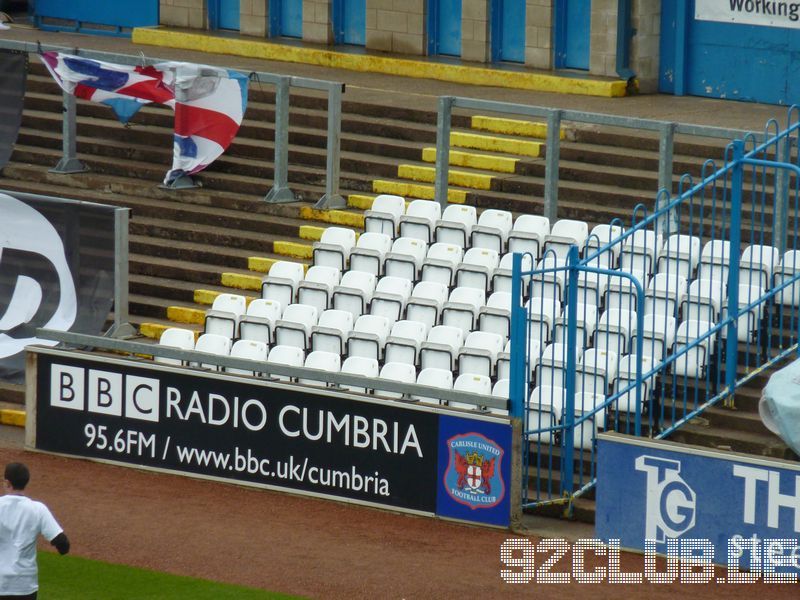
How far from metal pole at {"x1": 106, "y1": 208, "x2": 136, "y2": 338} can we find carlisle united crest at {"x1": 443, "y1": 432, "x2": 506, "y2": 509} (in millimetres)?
4533

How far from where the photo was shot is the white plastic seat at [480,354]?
15812 mm

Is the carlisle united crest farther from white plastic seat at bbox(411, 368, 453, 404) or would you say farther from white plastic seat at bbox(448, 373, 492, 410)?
white plastic seat at bbox(411, 368, 453, 404)

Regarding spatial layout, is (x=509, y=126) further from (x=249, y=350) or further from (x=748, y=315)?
(x=748, y=315)

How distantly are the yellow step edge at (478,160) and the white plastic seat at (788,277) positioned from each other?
16.1 ft

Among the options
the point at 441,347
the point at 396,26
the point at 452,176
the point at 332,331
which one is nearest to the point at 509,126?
the point at 452,176

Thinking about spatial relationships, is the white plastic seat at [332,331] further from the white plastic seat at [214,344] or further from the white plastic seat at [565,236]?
the white plastic seat at [565,236]

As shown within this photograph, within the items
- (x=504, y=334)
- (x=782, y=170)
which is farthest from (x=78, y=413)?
(x=782, y=170)

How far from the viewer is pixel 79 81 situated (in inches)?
818

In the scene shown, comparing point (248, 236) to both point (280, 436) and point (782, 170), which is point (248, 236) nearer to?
point (280, 436)

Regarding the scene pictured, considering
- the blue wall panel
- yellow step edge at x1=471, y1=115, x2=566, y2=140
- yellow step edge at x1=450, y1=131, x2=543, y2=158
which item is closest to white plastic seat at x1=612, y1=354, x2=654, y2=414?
yellow step edge at x1=450, y1=131, x2=543, y2=158

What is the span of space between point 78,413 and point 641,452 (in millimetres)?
5495

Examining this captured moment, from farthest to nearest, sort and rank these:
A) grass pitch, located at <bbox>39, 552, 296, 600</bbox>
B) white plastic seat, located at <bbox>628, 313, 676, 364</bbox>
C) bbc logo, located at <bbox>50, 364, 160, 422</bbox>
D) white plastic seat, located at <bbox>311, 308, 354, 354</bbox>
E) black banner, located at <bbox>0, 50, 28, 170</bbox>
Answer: black banner, located at <bbox>0, 50, 28, 170</bbox> → white plastic seat, located at <bbox>311, 308, 354, 354</bbox> → bbc logo, located at <bbox>50, 364, 160, 422</bbox> → white plastic seat, located at <bbox>628, 313, 676, 364</bbox> → grass pitch, located at <bbox>39, 552, 296, 600</bbox>

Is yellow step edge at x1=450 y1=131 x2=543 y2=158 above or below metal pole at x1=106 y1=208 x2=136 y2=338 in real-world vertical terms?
above

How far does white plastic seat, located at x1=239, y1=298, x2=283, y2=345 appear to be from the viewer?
55.8 ft
